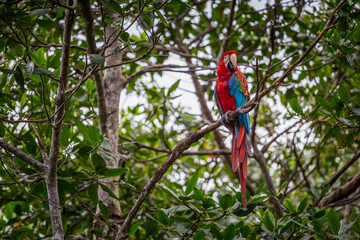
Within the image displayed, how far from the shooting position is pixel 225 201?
6.47 feet

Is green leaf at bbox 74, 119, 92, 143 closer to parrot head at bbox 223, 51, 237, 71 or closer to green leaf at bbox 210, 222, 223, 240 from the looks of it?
green leaf at bbox 210, 222, 223, 240

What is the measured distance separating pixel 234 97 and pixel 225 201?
46.6 inches

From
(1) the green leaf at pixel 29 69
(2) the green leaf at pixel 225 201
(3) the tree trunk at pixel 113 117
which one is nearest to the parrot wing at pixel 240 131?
(2) the green leaf at pixel 225 201

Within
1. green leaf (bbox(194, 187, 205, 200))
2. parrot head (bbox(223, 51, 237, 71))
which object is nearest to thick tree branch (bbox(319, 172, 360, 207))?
parrot head (bbox(223, 51, 237, 71))

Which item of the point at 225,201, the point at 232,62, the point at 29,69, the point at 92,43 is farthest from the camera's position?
the point at 232,62

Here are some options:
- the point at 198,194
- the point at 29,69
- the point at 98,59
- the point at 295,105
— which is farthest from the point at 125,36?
the point at 295,105

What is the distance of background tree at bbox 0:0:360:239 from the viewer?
6.32 feet

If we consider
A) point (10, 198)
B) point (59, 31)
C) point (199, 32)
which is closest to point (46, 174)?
point (10, 198)

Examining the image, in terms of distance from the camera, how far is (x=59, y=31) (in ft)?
10.1

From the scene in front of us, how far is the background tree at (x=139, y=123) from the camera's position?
1926 mm

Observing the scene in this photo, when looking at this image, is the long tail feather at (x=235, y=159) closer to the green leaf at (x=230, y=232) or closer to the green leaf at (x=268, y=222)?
the green leaf at (x=268, y=222)

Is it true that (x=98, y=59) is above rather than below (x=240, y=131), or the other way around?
above

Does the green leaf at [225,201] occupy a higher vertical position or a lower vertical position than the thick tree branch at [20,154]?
lower

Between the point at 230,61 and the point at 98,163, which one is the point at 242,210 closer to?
the point at 98,163
